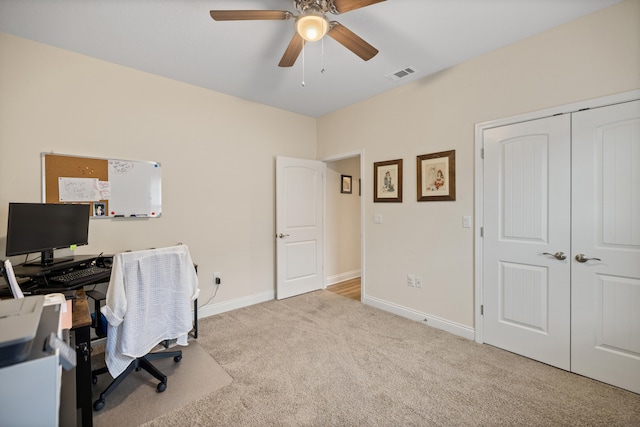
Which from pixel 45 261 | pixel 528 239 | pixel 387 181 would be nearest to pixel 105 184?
pixel 45 261

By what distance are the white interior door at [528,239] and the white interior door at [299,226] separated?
2326mm

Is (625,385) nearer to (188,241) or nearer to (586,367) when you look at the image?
(586,367)

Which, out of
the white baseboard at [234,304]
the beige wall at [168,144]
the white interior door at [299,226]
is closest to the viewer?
the beige wall at [168,144]

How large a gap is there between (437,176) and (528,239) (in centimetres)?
100

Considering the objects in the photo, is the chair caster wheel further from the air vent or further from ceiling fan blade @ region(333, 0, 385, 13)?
the air vent

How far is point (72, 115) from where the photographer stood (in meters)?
2.47

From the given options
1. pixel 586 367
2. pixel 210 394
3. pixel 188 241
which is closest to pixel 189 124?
pixel 188 241

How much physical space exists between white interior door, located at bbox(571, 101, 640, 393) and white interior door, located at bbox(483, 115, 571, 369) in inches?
2.9

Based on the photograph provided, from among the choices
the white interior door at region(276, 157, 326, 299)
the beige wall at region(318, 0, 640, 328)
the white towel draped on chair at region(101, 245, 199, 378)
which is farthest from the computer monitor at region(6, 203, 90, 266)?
the beige wall at region(318, 0, 640, 328)

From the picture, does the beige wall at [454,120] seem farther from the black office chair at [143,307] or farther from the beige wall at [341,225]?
the black office chair at [143,307]

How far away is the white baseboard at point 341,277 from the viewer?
455 cm

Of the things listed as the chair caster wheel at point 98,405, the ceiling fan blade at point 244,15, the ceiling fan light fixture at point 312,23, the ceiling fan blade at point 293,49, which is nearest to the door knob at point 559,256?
the ceiling fan light fixture at point 312,23

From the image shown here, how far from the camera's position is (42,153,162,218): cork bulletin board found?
2396 mm

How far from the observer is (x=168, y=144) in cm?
301
